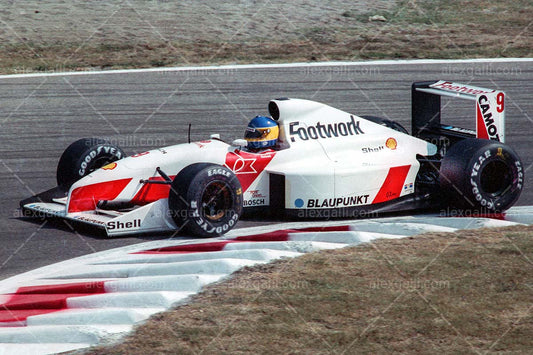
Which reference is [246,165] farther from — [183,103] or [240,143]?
[183,103]

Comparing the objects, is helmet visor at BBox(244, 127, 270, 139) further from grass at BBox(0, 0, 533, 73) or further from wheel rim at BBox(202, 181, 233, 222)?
grass at BBox(0, 0, 533, 73)

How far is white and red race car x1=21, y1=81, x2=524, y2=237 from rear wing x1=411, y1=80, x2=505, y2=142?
0.06 feet

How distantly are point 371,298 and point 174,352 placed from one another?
1.72 metres

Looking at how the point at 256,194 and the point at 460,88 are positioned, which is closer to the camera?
the point at 256,194

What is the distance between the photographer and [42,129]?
13.9 metres

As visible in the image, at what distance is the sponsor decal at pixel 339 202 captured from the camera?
8.98 m

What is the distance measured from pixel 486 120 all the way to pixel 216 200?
132 inches

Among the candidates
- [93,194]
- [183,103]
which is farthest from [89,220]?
[183,103]

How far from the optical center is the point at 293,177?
29.2ft

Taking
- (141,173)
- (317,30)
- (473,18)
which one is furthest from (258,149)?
(473,18)

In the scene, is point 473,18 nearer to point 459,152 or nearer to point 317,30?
point 317,30
